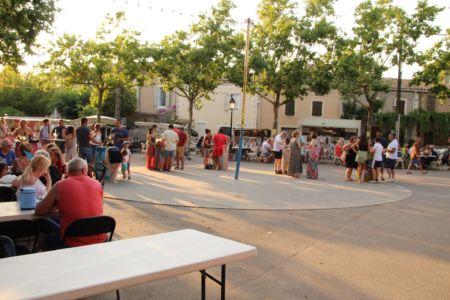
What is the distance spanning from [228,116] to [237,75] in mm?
14135

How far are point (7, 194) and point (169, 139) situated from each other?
32.5 feet

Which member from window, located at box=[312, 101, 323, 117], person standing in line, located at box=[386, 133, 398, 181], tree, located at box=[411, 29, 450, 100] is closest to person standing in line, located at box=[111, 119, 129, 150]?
person standing in line, located at box=[386, 133, 398, 181]

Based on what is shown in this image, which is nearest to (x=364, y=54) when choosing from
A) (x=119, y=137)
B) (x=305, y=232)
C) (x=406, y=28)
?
(x=406, y=28)

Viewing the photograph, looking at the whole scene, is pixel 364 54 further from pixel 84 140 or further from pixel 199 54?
pixel 84 140

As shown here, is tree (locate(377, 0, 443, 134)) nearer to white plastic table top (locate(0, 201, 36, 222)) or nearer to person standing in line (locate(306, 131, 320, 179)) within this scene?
person standing in line (locate(306, 131, 320, 179))

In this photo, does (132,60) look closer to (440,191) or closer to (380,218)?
(440,191)

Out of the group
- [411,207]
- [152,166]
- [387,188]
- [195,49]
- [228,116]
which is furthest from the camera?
[228,116]

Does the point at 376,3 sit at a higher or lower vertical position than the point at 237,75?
higher

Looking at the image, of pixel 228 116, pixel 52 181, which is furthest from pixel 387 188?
pixel 228 116

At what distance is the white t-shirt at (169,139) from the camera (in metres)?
15.7

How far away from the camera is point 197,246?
12.3 ft

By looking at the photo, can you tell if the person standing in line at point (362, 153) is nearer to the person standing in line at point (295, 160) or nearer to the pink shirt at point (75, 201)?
the person standing in line at point (295, 160)

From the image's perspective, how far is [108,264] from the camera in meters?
3.19

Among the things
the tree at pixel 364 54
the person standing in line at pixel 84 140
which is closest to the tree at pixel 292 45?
the tree at pixel 364 54
